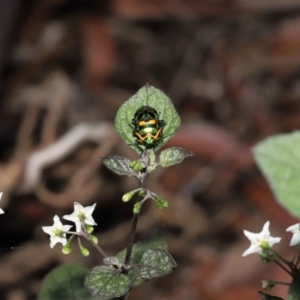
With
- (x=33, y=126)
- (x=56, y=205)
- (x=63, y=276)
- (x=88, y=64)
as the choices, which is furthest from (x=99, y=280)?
(x=88, y=64)

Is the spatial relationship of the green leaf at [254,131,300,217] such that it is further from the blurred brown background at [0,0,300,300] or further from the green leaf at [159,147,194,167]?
the blurred brown background at [0,0,300,300]

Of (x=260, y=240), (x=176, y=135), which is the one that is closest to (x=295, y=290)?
(x=260, y=240)

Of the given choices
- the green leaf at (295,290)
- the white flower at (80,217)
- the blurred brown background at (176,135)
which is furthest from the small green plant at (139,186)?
the blurred brown background at (176,135)

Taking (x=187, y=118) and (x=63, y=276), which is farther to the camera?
(x=187, y=118)

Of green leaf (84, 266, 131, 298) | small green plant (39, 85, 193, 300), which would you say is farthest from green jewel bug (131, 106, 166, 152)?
green leaf (84, 266, 131, 298)

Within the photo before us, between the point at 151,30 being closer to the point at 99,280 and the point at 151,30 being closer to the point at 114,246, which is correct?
the point at 114,246

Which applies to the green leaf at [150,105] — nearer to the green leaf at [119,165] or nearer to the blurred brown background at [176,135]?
the green leaf at [119,165]
